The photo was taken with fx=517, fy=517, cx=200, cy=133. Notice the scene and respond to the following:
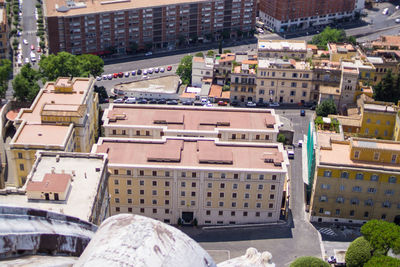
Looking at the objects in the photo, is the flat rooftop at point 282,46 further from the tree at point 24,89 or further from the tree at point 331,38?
the tree at point 24,89

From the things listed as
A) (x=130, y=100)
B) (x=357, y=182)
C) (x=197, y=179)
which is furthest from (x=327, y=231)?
(x=130, y=100)

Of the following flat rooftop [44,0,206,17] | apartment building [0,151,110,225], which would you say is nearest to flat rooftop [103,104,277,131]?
apartment building [0,151,110,225]

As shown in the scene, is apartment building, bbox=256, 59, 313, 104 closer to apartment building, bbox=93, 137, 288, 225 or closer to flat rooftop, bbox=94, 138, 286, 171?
apartment building, bbox=93, 137, 288, 225

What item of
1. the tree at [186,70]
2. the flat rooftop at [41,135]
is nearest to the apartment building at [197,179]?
the flat rooftop at [41,135]

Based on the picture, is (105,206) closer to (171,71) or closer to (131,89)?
(131,89)

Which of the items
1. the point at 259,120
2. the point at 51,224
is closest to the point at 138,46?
the point at 259,120

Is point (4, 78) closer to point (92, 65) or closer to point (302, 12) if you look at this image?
point (92, 65)
